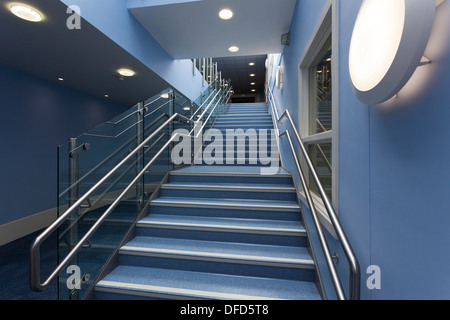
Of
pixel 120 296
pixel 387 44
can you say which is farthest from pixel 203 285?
pixel 387 44

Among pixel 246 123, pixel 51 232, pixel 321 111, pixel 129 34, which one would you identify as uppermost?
pixel 129 34

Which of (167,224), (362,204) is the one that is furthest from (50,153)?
(362,204)

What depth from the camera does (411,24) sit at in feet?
2.19

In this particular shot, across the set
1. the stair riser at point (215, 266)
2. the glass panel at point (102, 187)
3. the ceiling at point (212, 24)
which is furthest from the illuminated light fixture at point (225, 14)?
the stair riser at point (215, 266)

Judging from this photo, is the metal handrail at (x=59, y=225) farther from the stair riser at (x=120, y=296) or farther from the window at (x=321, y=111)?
the window at (x=321, y=111)

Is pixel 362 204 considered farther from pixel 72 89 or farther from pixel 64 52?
pixel 72 89

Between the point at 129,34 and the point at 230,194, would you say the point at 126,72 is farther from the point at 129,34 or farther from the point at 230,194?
the point at 230,194

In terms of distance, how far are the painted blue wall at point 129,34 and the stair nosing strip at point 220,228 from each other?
240cm

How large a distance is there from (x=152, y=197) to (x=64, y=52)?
248 centimetres

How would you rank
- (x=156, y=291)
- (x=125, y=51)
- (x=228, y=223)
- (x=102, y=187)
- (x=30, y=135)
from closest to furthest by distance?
(x=156, y=291), (x=102, y=187), (x=228, y=223), (x=125, y=51), (x=30, y=135)

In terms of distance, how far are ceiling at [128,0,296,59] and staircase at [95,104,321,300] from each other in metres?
2.46

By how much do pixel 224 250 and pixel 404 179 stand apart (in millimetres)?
1610

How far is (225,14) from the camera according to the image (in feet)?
11.2

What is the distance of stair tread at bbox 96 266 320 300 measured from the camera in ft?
5.58
